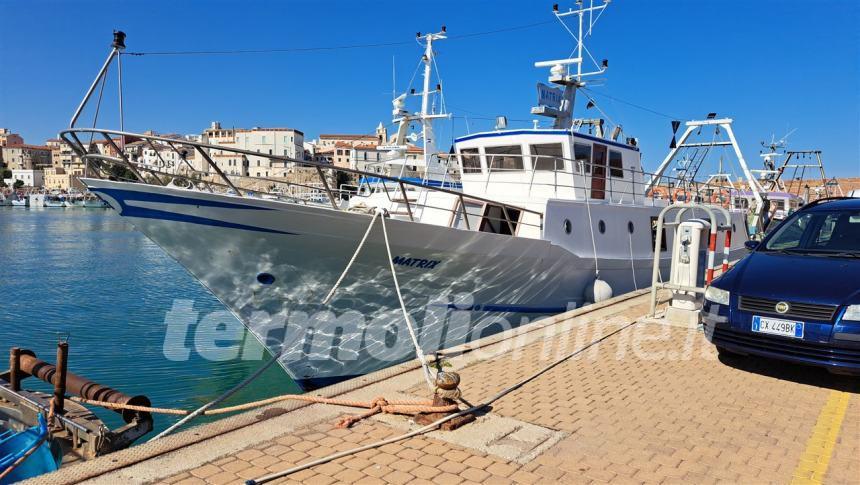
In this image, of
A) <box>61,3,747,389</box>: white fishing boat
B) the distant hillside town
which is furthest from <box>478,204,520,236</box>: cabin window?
the distant hillside town

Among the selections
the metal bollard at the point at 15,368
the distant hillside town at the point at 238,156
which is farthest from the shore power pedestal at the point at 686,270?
the distant hillside town at the point at 238,156

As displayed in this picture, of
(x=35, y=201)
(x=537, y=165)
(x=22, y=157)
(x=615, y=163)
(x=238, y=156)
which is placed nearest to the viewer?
(x=537, y=165)

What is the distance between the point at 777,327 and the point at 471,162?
8.43 meters

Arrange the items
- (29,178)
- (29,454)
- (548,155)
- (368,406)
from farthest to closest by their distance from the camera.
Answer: (29,178), (548,155), (29,454), (368,406)

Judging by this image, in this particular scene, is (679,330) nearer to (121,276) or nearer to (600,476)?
(600,476)

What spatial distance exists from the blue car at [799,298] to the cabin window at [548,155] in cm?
537

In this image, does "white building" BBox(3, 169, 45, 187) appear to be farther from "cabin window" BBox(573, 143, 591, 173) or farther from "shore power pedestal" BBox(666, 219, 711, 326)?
"shore power pedestal" BBox(666, 219, 711, 326)

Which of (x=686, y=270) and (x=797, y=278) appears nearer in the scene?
(x=797, y=278)

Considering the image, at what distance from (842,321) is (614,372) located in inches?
85.9

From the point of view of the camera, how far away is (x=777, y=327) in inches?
222

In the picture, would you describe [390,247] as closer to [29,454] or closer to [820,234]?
[29,454]

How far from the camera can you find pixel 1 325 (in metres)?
15.9

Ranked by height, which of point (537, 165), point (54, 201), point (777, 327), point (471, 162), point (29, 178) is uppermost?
point (29, 178)

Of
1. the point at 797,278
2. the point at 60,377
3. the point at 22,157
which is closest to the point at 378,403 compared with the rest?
the point at 60,377
